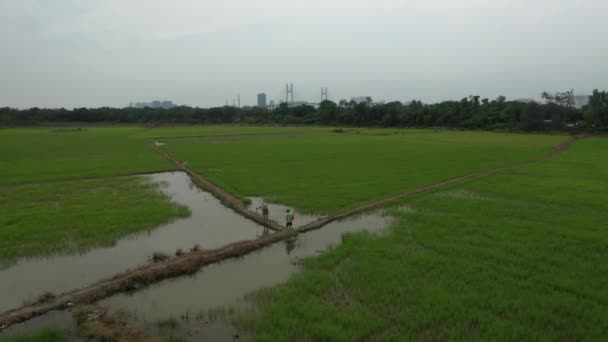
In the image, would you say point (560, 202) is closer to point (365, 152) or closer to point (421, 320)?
point (421, 320)

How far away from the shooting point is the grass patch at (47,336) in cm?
530

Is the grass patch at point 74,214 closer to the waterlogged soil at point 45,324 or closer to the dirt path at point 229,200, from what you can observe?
the dirt path at point 229,200

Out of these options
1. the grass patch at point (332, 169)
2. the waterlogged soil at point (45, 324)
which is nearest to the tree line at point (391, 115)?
the grass patch at point (332, 169)

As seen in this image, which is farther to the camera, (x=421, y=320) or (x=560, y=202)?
(x=560, y=202)

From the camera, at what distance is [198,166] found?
74.0 ft

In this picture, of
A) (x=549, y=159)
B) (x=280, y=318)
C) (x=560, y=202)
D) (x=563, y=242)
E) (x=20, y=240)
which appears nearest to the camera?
(x=280, y=318)

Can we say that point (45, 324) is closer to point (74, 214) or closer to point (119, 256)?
point (119, 256)

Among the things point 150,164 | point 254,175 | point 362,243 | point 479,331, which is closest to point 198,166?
point 150,164

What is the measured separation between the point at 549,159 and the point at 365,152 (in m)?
13.1

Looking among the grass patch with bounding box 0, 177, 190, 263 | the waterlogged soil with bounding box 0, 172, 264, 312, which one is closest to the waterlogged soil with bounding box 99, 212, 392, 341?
the waterlogged soil with bounding box 0, 172, 264, 312

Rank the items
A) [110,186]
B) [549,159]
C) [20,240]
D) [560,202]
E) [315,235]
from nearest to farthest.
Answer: [20,240]
[315,235]
[560,202]
[110,186]
[549,159]

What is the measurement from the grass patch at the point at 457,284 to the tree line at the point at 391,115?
57382 millimetres

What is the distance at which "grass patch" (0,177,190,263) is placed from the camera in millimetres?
9328

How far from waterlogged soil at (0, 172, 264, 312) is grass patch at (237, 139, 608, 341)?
133 inches
